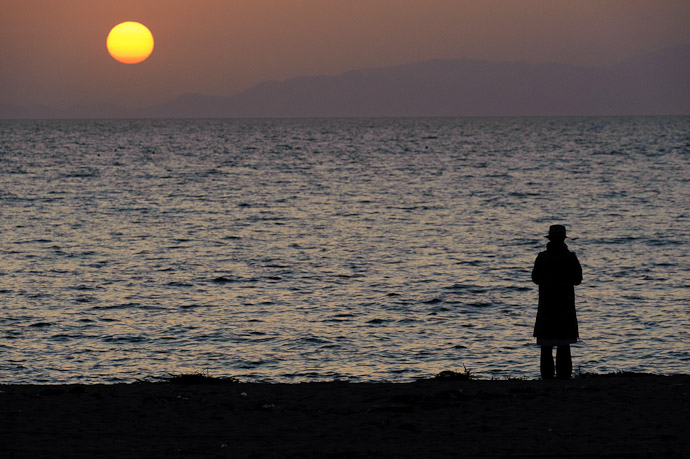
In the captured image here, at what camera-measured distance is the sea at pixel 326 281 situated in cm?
1816

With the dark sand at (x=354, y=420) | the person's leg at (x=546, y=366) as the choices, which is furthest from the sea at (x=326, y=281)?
the dark sand at (x=354, y=420)

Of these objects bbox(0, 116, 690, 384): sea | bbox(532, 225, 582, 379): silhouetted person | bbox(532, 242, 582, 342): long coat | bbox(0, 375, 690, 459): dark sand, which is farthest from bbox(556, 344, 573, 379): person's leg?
bbox(0, 116, 690, 384): sea

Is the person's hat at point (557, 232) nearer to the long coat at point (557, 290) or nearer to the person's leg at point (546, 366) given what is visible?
the long coat at point (557, 290)

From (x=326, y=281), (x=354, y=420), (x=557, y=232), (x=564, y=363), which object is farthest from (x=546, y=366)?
(x=326, y=281)

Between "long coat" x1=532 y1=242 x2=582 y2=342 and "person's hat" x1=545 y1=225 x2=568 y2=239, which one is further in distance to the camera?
"long coat" x1=532 y1=242 x2=582 y2=342

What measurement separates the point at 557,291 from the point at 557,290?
16mm

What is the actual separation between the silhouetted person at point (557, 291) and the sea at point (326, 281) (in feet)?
15.5

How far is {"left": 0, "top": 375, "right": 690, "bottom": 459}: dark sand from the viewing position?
8.80 meters

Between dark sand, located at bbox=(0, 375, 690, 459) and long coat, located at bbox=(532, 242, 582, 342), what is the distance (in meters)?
0.72

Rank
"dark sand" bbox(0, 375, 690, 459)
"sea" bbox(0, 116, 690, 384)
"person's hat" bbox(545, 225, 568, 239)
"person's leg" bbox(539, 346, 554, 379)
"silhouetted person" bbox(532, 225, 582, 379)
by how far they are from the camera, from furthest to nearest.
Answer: "sea" bbox(0, 116, 690, 384), "person's leg" bbox(539, 346, 554, 379), "silhouetted person" bbox(532, 225, 582, 379), "person's hat" bbox(545, 225, 568, 239), "dark sand" bbox(0, 375, 690, 459)

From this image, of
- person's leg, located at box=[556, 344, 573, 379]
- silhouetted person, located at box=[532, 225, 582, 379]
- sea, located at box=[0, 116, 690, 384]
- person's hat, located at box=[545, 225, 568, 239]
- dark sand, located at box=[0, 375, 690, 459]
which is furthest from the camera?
sea, located at box=[0, 116, 690, 384]

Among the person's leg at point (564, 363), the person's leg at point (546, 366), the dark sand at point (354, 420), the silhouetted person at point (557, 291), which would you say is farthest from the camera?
the person's leg at point (546, 366)

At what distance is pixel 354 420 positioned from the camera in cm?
1002

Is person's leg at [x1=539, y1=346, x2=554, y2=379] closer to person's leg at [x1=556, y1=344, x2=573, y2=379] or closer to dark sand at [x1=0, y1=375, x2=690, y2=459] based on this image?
person's leg at [x1=556, y1=344, x2=573, y2=379]
